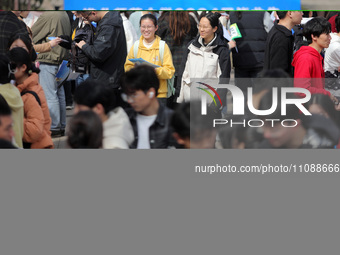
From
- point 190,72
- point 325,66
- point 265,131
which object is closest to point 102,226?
point 265,131

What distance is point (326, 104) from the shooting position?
4.74m

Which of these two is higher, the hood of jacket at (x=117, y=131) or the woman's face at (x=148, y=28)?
the woman's face at (x=148, y=28)

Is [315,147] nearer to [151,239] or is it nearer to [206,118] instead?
[206,118]

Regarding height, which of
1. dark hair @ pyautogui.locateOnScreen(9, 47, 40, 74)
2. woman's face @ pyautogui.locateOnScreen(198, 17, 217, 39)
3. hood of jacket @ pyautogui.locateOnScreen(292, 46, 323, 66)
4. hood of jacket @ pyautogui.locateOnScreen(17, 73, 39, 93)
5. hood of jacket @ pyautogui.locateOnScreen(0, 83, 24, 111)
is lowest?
hood of jacket @ pyautogui.locateOnScreen(0, 83, 24, 111)

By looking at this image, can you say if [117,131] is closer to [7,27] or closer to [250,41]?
[7,27]

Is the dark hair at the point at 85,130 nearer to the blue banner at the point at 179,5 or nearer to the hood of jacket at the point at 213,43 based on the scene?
the blue banner at the point at 179,5

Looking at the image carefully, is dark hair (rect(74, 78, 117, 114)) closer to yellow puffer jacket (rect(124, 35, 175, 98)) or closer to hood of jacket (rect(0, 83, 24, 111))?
hood of jacket (rect(0, 83, 24, 111))

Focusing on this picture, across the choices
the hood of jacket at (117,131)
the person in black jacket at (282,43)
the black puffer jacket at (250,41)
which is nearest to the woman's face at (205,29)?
the person in black jacket at (282,43)

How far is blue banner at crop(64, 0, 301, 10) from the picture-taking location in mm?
5289

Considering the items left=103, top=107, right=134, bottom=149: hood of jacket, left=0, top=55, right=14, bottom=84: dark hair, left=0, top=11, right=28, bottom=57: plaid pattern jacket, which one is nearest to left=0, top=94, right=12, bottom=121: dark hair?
left=0, top=55, right=14, bottom=84: dark hair

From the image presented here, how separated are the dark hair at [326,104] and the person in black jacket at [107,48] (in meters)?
2.13

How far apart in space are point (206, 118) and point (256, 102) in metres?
0.37

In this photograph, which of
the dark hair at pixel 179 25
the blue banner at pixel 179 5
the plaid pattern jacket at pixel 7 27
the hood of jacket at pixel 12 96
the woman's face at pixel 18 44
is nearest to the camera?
the hood of jacket at pixel 12 96

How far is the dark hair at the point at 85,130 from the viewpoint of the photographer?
13.1 ft
